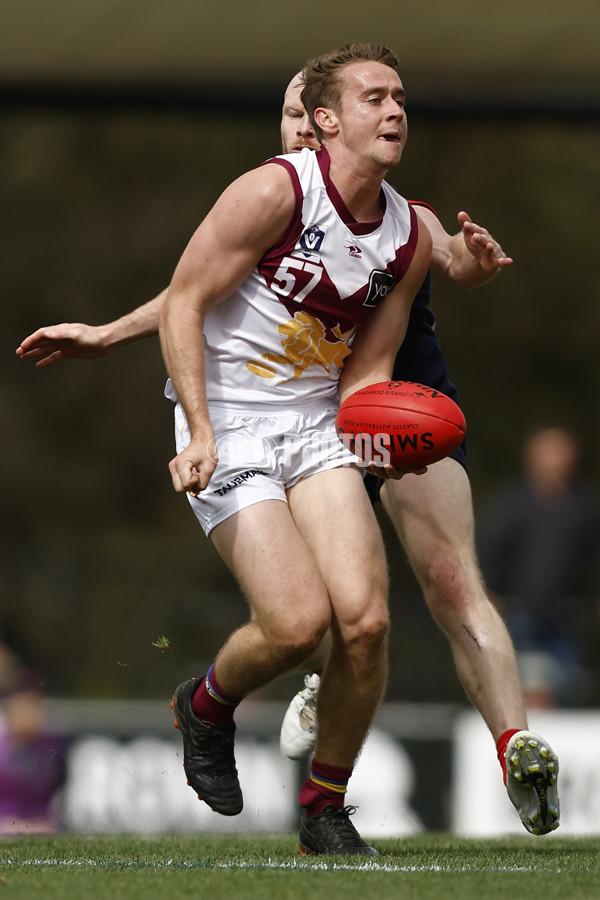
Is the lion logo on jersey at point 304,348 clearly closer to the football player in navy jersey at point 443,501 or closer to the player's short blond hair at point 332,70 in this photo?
Answer: the football player in navy jersey at point 443,501

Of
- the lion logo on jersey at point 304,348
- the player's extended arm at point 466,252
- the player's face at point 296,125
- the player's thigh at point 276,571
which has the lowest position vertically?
the player's thigh at point 276,571

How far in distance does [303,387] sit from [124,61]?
154 inches

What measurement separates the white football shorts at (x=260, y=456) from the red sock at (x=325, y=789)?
2.91 feet

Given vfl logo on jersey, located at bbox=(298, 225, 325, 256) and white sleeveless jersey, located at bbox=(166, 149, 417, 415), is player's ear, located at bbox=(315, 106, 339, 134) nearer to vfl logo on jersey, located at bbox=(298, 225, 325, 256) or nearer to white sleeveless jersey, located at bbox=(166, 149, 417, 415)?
white sleeveless jersey, located at bbox=(166, 149, 417, 415)

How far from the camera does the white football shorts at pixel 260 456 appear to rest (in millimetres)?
4934

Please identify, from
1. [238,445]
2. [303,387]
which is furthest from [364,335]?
[238,445]

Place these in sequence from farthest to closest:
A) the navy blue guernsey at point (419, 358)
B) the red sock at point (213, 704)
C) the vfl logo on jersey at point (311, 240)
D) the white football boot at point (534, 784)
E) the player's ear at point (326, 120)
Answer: the navy blue guernsey at point (419, 358) → the red sock at point (213, 704) → the player's ear at point (326, 120) → the vfl logo on jersey at point (311, 240) → the white football boot at point (534, 784)

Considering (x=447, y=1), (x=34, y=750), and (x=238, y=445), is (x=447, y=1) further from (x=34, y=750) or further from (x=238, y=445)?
(x=34, y=750)

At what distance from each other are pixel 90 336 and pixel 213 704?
1359 millimetres

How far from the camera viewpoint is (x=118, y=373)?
18438 millimetres

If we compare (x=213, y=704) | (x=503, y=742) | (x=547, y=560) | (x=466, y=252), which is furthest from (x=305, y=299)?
(x=547, y=560)

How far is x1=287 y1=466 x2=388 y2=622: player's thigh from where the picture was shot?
4.82 meters

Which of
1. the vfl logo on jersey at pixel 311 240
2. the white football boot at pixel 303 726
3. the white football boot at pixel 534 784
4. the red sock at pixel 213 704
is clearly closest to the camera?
the white football boot at pixel 534 784

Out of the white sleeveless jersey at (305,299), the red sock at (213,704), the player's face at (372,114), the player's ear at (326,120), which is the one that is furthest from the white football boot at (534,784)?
the player's ear at (326,120)
